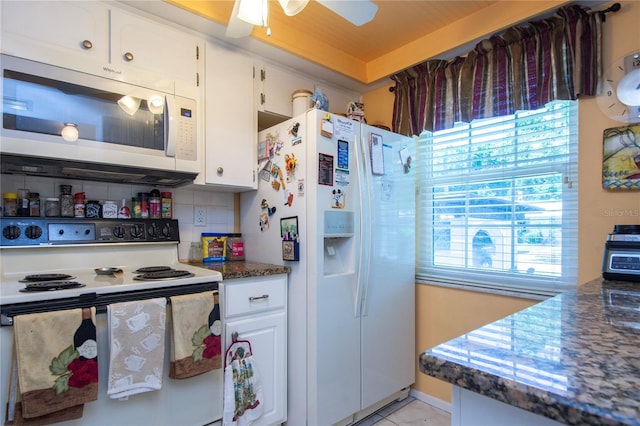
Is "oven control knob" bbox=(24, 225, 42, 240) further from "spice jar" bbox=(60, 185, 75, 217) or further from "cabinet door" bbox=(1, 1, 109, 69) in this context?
"cabinet door" bbox=(1, 1, 109, 69)

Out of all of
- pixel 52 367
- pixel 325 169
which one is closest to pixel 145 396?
pixel 52 367

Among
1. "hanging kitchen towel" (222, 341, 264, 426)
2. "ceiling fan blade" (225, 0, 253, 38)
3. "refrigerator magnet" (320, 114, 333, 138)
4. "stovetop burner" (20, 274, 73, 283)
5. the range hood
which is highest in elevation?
"ceiling fan blade" (225, 0, 253, 38)

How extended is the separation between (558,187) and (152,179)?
7.48 ft

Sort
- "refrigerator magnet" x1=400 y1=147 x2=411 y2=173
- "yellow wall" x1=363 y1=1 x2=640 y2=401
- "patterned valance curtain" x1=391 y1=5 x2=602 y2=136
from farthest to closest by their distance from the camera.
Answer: "refrigerator magnet" x1=400 y1=147 x2=411 y2=173
"patterned valance curtain" x1=391 y1=5 x2=602 y2=136
"yellow wall" x1=363 y1=1 x2=640 y2=401

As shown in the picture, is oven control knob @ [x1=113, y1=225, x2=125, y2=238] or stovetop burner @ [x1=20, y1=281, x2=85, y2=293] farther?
oven control knob @ [x1=113, y1=225, x2=125, y2=238]

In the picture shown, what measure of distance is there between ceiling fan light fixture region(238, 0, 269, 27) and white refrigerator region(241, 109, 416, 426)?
0.51 meters

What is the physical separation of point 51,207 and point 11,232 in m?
0.19

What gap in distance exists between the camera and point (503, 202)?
6.82 feet

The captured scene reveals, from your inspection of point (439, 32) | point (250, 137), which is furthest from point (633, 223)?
point (250, 137)

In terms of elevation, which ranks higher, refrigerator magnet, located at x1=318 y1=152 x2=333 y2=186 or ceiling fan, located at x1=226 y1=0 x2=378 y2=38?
ceiling fan, located at x1=226 y1=0 x2=378 y2=38

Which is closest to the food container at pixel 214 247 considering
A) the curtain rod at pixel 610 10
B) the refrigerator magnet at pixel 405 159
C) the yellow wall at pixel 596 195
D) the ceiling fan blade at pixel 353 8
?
the refrigerator magnet at pixel 405 159

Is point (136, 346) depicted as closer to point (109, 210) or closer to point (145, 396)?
point (145, 396)

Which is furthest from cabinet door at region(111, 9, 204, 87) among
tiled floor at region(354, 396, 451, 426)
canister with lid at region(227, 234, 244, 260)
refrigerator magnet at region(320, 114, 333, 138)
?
tiled floor at region(354, 396, 451, 426)

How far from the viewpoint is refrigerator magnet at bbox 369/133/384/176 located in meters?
2.06
